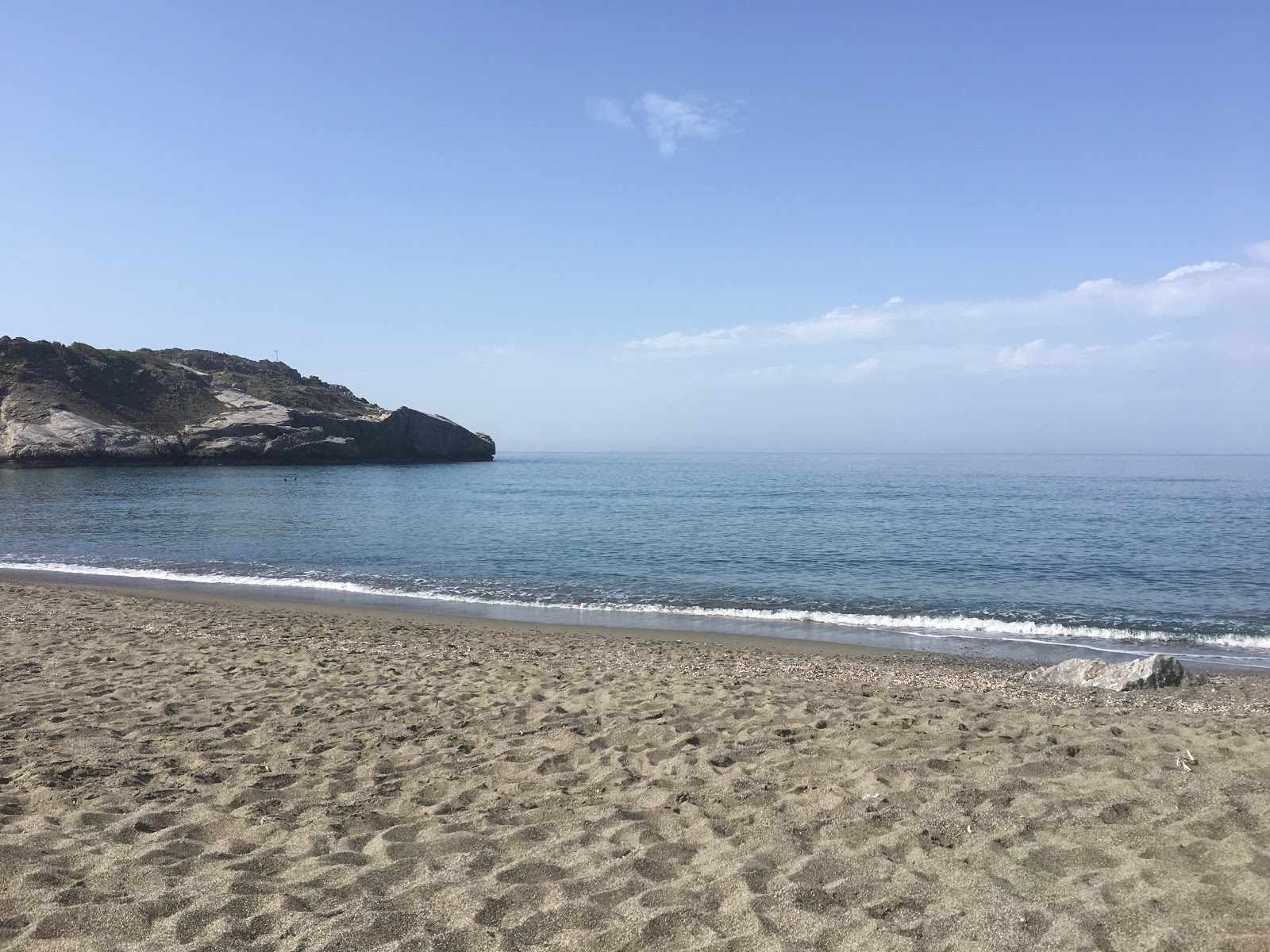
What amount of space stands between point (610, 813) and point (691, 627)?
397 inches

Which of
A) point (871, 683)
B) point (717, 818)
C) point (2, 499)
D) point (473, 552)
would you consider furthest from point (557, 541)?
point (2, 499)

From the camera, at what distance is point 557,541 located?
2728cm

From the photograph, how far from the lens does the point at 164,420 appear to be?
78375mm

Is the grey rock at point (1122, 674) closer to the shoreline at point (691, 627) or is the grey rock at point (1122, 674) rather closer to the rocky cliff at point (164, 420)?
the shoreline at point (691, 627)

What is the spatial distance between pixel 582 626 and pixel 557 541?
495 inches

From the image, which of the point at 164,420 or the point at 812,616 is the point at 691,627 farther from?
the point at 164,420

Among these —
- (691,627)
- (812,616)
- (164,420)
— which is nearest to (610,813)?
(691,627)

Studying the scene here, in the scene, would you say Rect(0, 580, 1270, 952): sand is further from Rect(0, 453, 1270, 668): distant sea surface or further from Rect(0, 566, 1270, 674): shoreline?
Rect(0, 453, 1270, 668): distant sea surface

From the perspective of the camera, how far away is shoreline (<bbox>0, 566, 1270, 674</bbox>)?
42.9 feet

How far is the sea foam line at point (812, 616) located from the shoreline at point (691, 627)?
0.13 metres

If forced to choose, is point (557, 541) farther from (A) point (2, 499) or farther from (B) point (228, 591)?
(A) point (2, 499)

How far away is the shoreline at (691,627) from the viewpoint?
1307 centimetres

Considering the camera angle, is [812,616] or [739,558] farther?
[739,558]

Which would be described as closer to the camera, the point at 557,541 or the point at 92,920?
the point at 92,920
